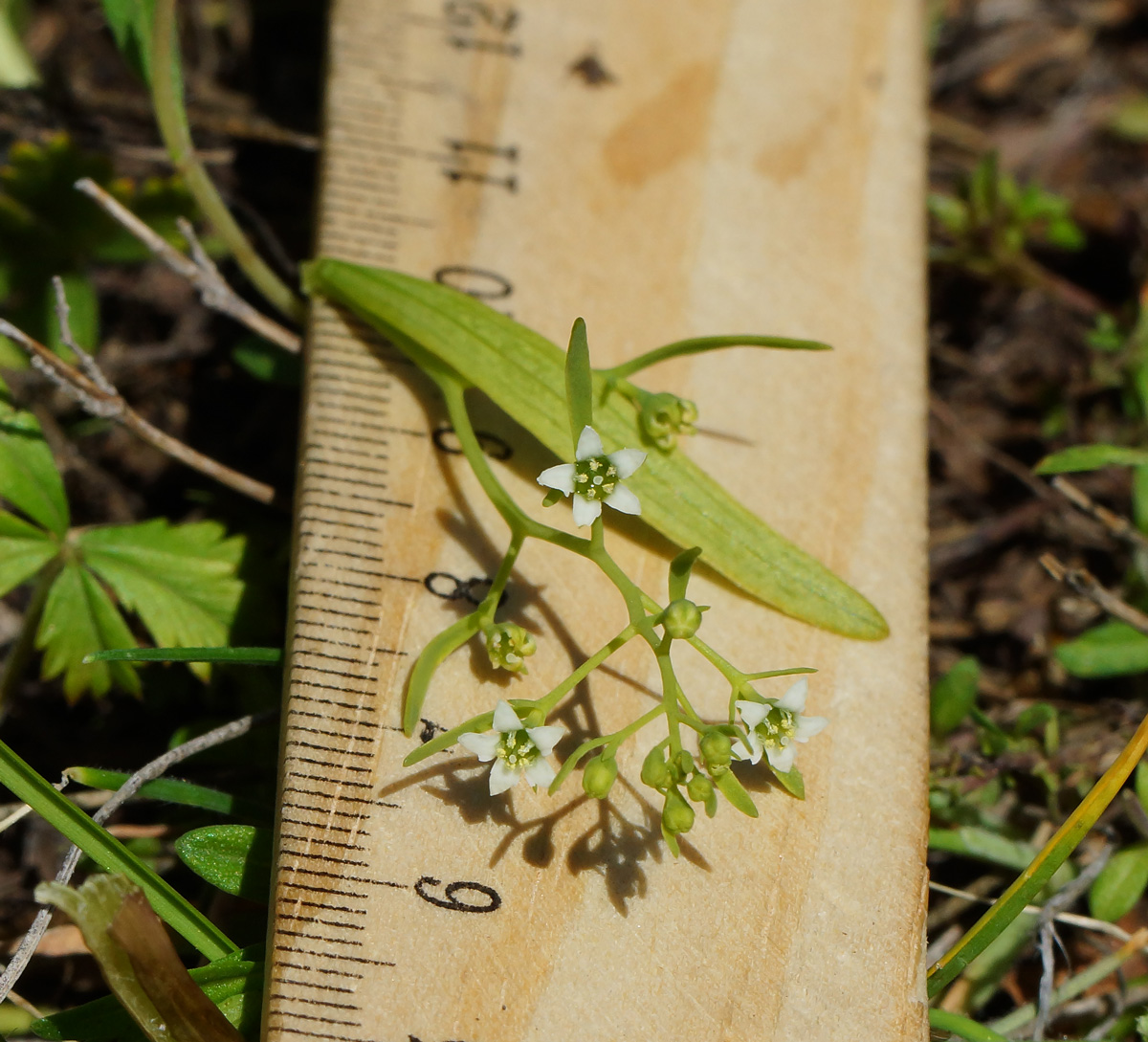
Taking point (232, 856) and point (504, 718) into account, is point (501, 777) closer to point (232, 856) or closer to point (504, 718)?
point (504, 718)

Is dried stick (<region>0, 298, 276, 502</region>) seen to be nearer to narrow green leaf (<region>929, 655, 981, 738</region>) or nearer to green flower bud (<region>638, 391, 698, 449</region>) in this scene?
green flower bud (<region>638, 391, 698, 449</region>)

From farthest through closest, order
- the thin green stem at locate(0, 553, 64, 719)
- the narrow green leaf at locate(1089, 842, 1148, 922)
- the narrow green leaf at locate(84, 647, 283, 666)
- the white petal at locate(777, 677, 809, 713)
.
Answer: the thin green stem at locate(0, 553, 64, 719) < the narrow green leaf at locate(1089, 842, 1148, 922) < the narrow green leaf at locate(84, 647, 283, 666) < the white petal at locate(777, 677, 809, 713)

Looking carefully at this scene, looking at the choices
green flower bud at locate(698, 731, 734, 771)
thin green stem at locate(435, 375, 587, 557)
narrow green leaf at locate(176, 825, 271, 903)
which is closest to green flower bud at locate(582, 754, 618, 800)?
green flower bud at locate(698, 731, 734, 771)

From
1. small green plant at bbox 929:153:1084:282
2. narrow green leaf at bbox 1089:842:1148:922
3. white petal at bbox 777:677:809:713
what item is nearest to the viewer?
white petal at bbox 777:677:809:713

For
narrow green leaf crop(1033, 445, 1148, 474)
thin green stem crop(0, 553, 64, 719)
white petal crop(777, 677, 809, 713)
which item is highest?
narrow green leaf crop(1033, 445, 1148, 474)

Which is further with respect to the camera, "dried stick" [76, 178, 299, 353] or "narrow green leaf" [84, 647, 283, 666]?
"dried stick" [76, 178, 299, 353]

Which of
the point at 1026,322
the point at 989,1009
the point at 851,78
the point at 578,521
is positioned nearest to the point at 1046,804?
the point at 989,1009

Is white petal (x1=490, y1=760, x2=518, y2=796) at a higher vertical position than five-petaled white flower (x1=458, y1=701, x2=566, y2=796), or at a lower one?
lower
